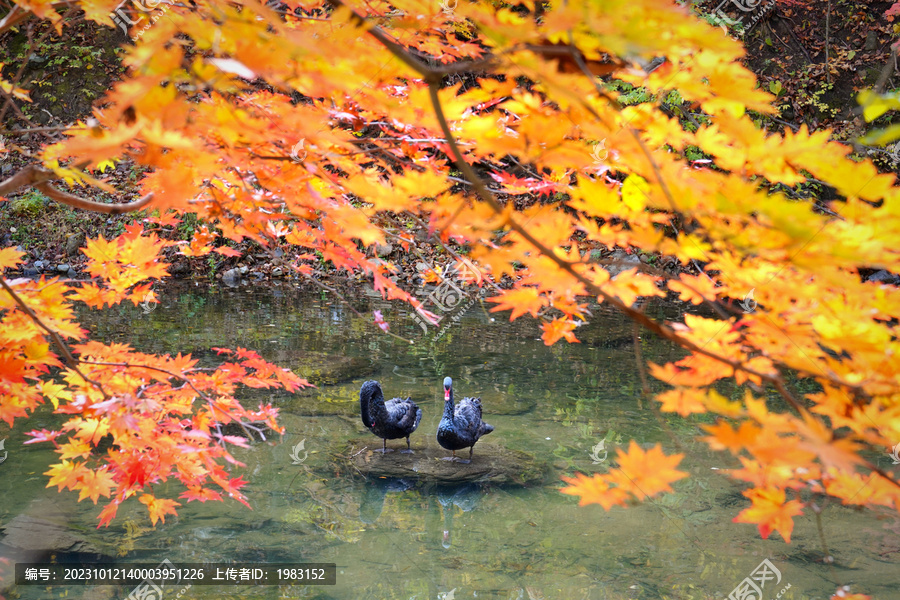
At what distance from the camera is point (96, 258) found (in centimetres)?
233

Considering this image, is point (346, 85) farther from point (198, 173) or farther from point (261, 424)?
point (261, 424)

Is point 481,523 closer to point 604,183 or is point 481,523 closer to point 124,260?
point 124,260

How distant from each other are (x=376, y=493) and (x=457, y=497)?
1.52 ft

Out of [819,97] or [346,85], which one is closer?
[346,85]

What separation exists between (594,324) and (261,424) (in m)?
4.57

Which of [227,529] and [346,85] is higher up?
[346,85]

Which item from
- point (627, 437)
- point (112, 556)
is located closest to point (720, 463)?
point (627, 437)

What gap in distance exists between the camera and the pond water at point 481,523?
8.89 feet

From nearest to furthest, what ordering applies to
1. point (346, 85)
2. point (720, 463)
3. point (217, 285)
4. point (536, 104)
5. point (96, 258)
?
point (346, 85) < point (536, 104) < point (96, 258) < point (720, 463) < point (217, 285)
